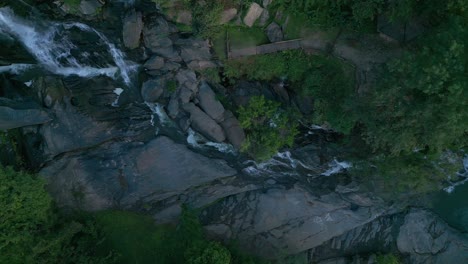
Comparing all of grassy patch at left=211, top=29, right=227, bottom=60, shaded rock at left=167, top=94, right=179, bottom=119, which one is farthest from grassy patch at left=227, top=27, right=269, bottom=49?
shaded rock at left=167, top=94, right=179, bottom=119

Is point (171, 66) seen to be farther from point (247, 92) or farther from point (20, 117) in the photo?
point (20, 117)

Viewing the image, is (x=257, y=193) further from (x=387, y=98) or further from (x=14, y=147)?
(x=14, y=147)

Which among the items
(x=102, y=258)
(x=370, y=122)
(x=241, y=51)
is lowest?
(x=102, y=258)

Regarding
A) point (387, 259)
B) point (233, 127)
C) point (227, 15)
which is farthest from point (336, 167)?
point (227, 15)

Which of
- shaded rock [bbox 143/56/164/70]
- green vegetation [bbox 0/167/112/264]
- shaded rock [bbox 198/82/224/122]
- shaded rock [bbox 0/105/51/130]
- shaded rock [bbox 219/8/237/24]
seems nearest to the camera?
green vegetation [bbox 0/167/112/264]

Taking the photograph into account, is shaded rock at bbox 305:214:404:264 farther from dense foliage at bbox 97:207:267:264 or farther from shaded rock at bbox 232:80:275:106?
shaded rock at bbox 232:80:275:106

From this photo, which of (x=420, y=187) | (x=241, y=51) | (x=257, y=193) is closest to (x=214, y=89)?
(x=241, y=51)
